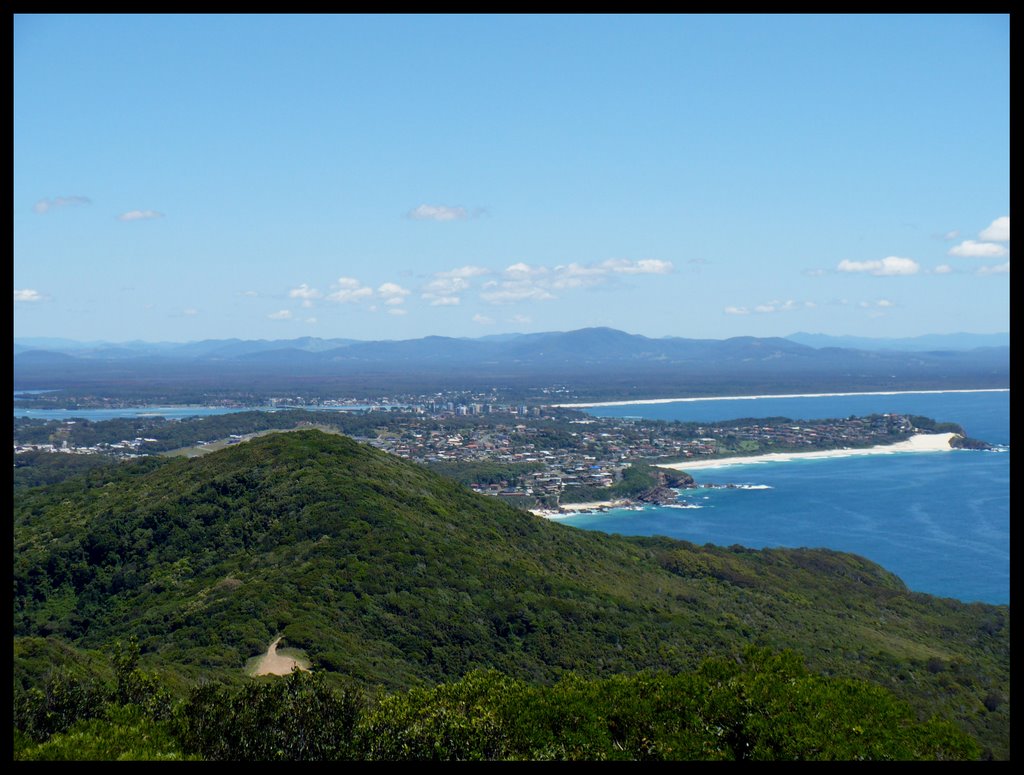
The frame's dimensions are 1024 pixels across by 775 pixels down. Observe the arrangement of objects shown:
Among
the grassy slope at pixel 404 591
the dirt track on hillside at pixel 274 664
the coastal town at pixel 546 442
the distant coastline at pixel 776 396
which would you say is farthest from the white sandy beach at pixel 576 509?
the distant coastline at pixel 776 396

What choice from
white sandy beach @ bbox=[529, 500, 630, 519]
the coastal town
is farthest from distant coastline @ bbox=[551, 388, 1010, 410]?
white sandy beach @ bbox=[529, 500, 630, 519]

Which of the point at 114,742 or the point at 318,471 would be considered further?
the point at 318,471

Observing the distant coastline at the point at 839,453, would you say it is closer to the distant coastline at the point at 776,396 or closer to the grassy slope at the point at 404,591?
the grassy slope at the point at 404,591

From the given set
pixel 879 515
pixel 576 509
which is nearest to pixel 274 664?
pixel 576 509

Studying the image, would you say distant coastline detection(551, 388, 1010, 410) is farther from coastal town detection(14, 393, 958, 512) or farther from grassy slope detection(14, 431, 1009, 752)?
grassy slope detection(14, 431, 1009, 752)

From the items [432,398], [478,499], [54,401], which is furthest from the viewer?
[432,398]
